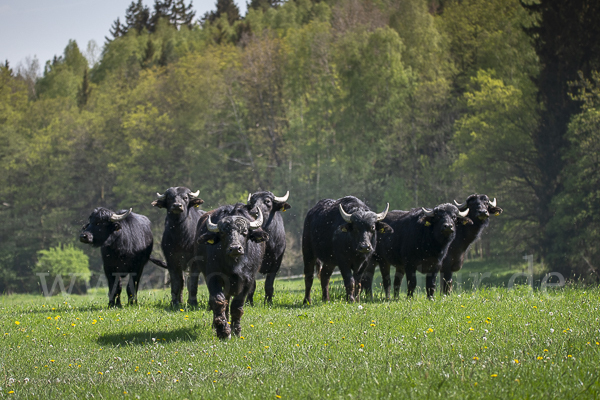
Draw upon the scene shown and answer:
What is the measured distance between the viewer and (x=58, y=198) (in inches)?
2306

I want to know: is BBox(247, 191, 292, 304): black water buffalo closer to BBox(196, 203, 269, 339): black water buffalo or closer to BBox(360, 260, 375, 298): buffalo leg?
BBox(360, 260, 375, 298): buffalo leg

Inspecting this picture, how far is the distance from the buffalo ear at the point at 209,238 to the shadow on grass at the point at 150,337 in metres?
1.51

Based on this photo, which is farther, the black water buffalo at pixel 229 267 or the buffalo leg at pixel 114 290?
the buffalo leg at pixel 114 290

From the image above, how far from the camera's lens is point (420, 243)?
13.3 meters

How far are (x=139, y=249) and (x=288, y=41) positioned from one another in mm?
47612

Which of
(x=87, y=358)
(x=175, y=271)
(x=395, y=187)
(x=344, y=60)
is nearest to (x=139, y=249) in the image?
(x=175, y=271)

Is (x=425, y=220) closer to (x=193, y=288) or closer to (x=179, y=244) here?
(x=193, y=288)

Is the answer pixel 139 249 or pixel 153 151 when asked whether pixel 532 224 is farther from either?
pixel 153 151

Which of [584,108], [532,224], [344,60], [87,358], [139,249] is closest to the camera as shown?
[87,358]

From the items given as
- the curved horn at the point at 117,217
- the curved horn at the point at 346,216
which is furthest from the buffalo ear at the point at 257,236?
the curved horn at the point at 117,217

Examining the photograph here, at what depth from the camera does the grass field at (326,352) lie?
5.81 meters

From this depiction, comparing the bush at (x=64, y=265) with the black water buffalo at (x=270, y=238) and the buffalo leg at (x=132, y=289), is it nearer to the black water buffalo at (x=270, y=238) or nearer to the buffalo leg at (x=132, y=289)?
the buffalo leg at (x=132, y=289)

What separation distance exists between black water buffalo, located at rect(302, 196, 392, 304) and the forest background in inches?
755

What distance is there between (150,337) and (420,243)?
21.3 ft
